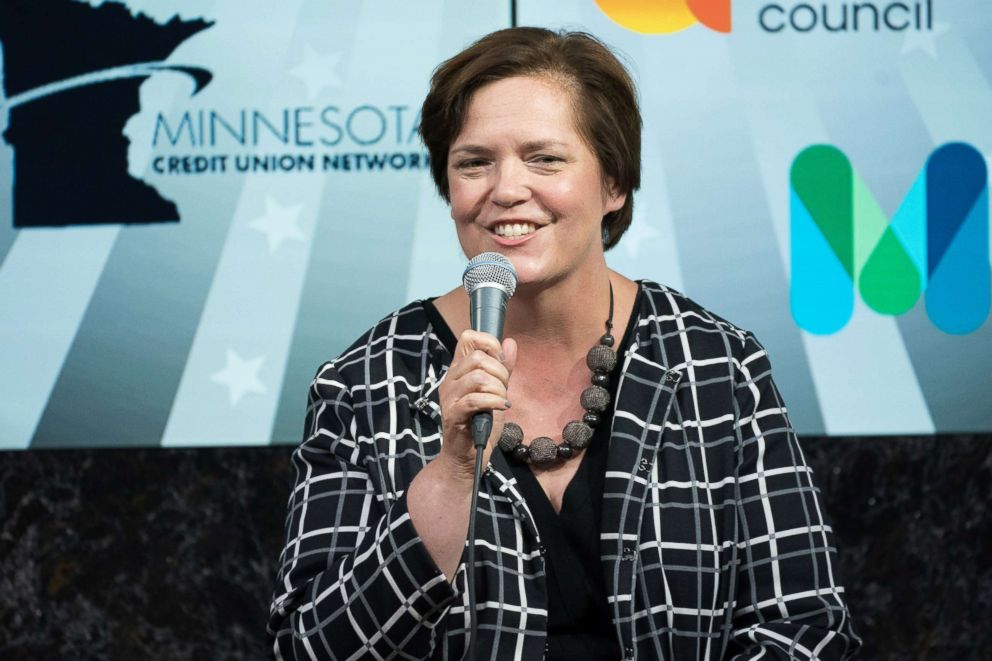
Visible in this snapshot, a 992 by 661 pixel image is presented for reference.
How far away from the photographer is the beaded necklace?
1.98m

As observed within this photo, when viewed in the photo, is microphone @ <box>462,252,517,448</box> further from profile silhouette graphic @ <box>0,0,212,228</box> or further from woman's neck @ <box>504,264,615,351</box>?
profile silhouette graphic @ <box>0,0,212,228</box>

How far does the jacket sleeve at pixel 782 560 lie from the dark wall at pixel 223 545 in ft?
3.78

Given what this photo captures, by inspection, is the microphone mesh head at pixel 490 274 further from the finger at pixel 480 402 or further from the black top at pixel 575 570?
the black top at pixel 575 570

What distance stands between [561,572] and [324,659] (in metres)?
0.39

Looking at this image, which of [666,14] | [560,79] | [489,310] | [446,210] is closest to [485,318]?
[489,310]

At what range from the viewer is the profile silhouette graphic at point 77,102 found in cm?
296

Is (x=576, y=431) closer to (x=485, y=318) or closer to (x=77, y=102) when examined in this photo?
(x=485, y=318)

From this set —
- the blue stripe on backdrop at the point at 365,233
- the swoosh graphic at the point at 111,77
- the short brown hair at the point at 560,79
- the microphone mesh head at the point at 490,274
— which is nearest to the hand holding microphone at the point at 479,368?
the microphone mesh head at the point at 490,274

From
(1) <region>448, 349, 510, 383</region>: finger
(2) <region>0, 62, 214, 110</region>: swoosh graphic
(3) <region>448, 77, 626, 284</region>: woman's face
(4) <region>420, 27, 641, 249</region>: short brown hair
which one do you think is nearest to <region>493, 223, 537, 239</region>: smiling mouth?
(3) <region>448, 77, 626, 284</region>: woman's face

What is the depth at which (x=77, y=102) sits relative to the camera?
297 centimetres

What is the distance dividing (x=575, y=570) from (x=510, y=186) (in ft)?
1.96

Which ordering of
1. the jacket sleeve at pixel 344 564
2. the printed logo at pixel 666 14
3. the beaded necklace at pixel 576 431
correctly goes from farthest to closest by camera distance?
the printed logo at pixel 666 14 → the beaded necklace at pixel 576 431 → the jacket sleeve at pixel 344 564

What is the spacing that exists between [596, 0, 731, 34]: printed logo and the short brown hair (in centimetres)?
85

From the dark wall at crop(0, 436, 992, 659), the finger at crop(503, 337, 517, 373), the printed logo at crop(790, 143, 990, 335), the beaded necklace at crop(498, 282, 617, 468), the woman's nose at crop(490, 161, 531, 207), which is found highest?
the woman's nose at crop(490, 161, 531, 207)
